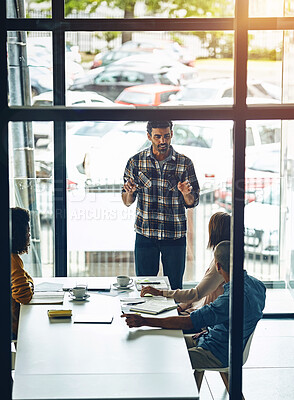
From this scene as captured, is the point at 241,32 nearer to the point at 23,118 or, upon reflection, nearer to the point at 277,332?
the point at 23,118

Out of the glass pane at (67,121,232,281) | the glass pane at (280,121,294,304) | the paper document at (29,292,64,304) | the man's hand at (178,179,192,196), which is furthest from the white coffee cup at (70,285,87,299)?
the glass pane at (280,121,294,304)

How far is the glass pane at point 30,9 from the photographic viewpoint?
485 cm

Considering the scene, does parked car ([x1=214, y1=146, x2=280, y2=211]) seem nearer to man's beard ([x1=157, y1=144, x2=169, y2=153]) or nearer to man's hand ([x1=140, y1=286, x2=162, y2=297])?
man's beard ([x1=157, y1=144, x2=169, y2=153])

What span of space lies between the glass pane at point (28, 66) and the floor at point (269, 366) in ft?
7.98

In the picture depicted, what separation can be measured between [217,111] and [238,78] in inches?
4.6

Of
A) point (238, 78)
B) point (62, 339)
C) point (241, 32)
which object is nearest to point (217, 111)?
point (238, 78)

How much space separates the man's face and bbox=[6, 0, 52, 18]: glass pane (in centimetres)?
116

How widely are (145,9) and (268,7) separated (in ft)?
3.62

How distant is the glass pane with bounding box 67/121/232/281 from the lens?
5.19 meters

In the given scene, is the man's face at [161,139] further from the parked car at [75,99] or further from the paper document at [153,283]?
the paper document at [153,283]

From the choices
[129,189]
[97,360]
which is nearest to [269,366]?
[129,189]

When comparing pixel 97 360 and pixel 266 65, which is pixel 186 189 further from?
pixel 97 360

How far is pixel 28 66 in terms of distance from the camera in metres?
5.05

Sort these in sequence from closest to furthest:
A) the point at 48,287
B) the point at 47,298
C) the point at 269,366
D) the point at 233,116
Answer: the point at 233,116, the point at 47,298, the point at 48,287, the point at 269,366
